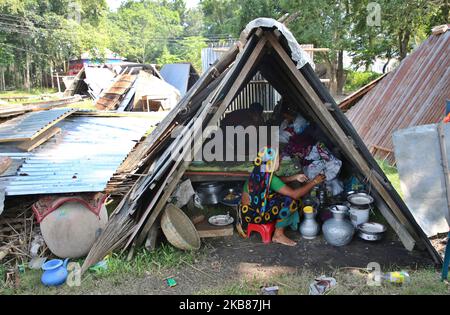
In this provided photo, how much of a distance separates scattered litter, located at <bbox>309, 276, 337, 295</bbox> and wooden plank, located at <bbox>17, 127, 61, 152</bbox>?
A: 14.5ft

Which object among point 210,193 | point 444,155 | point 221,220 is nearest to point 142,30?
point 210,193

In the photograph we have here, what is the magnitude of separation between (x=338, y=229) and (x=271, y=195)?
84cm

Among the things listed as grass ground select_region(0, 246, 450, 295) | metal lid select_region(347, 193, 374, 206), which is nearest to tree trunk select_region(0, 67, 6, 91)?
grass ground select_region(0, 246, 450, 295)

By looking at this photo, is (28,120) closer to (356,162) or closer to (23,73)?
(356,162)

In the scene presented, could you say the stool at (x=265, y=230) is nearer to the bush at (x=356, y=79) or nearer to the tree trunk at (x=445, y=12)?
the tree trunk at (x=445, y=12)

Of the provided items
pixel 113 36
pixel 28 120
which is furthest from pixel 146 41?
pixel 28 120

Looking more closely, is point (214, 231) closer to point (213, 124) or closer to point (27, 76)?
point (213, 124)

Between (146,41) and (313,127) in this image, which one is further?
(146,41)

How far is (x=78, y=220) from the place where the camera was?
3.93 metres

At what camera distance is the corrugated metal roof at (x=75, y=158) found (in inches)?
161

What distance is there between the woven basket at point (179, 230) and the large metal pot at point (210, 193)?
1.17 m

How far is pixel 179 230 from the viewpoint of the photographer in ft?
12.9

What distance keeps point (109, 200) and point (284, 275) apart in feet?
9.85

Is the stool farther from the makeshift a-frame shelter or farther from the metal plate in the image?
the makeshift a-frame shelter
